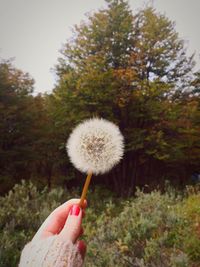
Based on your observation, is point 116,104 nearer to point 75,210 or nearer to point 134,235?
point 134,235

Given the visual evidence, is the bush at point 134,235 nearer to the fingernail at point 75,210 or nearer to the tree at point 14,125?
the fingernail at point 75,210

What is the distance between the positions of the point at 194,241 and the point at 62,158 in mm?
7480

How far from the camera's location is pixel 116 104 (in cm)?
1138

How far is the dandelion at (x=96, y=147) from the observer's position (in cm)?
111

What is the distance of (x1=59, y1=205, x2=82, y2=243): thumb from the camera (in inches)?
32.2

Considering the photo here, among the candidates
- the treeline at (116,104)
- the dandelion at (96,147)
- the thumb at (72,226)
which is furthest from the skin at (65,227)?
the treeline at (116,104)

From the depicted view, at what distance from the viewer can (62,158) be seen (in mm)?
11945

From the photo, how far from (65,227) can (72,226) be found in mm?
18

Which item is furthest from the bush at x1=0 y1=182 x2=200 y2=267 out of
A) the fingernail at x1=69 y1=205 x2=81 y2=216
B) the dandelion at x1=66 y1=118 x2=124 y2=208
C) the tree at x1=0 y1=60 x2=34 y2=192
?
the tree at x1=0 y1=60 x2=34 y2=192

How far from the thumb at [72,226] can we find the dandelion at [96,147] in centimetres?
17

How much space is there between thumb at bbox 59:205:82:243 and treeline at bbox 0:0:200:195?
9552 millimetres

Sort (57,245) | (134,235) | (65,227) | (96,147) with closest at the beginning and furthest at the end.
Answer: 1. (57,245)
2. (65,227)
3. (96,147)
4. (134,235)

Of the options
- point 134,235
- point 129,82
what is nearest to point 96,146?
point 134,235

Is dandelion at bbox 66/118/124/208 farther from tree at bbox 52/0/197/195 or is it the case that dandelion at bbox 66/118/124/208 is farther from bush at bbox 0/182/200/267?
tree at bbox 52/0/197/195
